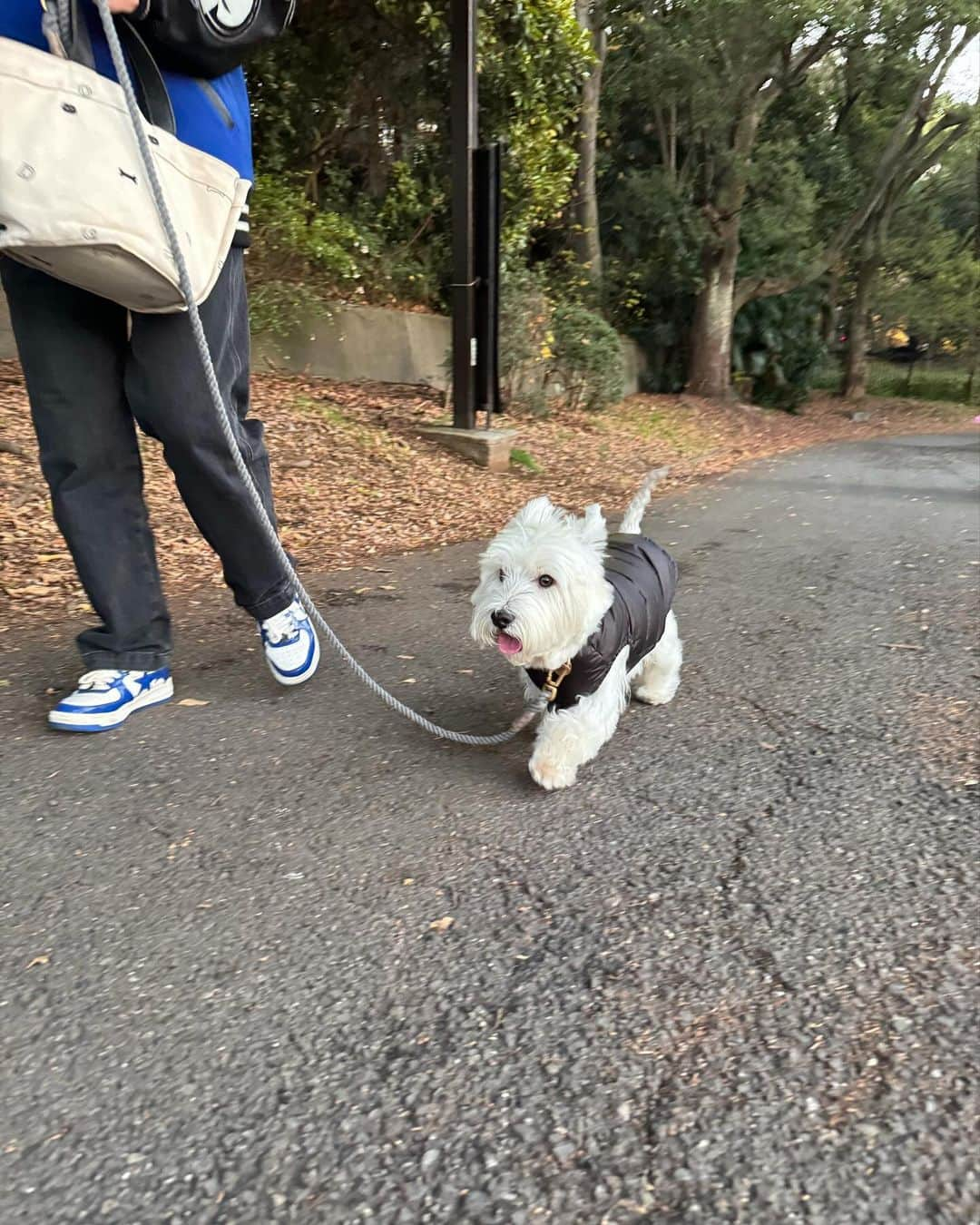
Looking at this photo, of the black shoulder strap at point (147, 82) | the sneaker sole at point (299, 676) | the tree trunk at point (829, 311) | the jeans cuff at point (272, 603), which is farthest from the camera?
the tree trunk at point (829, 311)

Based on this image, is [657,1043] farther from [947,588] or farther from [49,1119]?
[947,588]

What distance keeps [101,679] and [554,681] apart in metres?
1.43

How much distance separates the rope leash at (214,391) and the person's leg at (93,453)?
0.34m

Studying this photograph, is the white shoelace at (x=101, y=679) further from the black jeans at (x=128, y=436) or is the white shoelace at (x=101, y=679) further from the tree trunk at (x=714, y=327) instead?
the tree trunk at (x=714, y=327)

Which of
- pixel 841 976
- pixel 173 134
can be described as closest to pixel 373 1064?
pixel 841 976

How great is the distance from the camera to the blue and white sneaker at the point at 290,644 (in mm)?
3002

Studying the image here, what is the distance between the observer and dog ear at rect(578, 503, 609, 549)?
2.49m

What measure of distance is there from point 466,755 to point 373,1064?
121 cm

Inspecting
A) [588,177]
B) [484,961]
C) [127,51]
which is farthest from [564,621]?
[588,177]

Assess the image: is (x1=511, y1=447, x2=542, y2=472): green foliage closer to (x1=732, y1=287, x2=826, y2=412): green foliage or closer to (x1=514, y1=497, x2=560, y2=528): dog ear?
(x1=514, y1=497, x2=560, y2=528): dog ear

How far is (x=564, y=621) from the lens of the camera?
233cm

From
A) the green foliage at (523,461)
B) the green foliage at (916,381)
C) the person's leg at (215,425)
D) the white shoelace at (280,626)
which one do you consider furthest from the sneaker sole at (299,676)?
the green foliage at (916,381)

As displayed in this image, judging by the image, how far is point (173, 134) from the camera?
2.34 m

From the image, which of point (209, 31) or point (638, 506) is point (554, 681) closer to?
point (638, 506)
